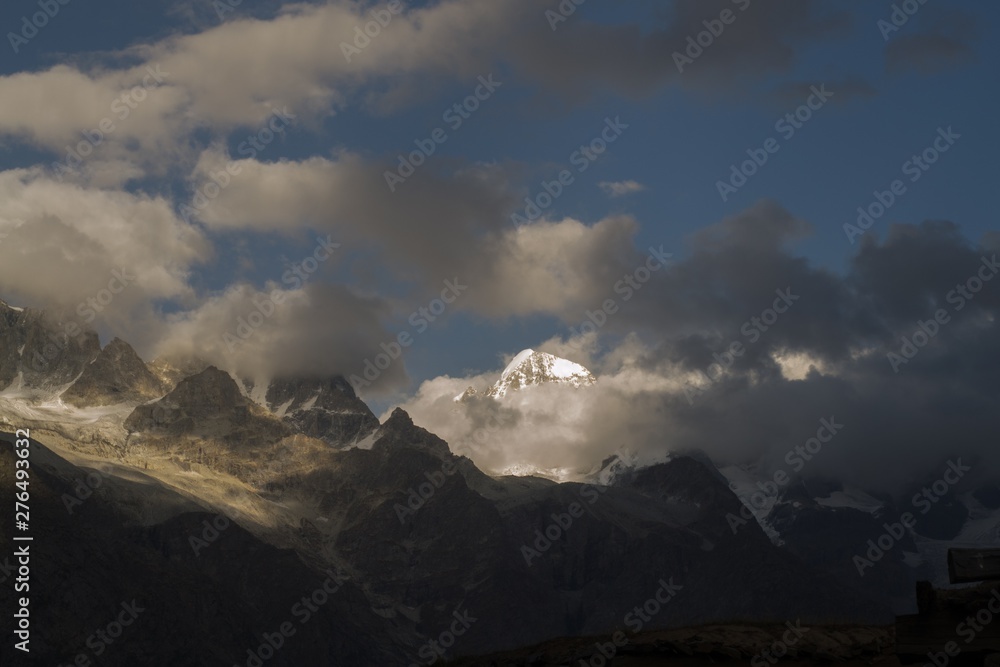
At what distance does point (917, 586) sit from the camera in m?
18.7

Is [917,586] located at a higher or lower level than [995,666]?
higher

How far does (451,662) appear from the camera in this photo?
3609 centimetres

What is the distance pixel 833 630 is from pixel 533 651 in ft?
29.4

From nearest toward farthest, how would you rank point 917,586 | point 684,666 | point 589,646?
1. point 917,586
2. point 684,666
3. point 589,646

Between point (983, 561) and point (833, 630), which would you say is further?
point (833, 630)

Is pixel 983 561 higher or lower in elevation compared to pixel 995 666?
higher

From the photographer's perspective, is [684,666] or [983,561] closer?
[983,561]

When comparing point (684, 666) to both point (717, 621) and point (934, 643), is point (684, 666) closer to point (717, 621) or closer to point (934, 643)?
point (717, 621)

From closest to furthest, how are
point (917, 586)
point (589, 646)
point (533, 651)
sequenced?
point (917, 586) < point (589, 646) < point (533, 651)

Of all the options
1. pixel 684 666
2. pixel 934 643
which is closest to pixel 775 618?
pixel 684 666

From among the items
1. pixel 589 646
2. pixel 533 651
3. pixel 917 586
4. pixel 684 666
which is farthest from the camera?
pixel 533 651

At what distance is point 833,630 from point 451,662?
11.5 m

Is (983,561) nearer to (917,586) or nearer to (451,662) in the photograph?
(917,586)

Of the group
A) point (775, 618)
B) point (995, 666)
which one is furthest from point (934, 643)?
point (775, 618)
